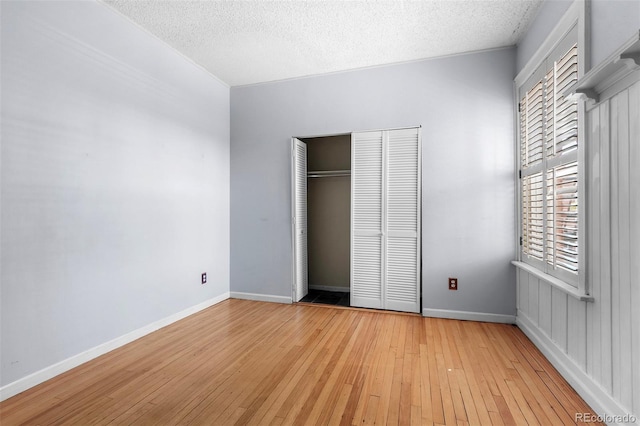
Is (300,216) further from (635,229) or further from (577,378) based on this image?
(635,229)

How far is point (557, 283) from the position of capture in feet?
6.81

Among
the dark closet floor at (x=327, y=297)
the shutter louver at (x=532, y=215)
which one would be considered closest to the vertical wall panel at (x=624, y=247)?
the shutter louver at (x=532, y=215)

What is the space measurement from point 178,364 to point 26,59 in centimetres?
231

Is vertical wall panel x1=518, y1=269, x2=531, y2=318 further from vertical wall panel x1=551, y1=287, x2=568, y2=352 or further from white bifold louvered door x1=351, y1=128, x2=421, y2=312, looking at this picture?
white bifold louvered door x1=351, y1=128, x2=421, y2=312

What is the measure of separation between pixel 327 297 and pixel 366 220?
126 cm

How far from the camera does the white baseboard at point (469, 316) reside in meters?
3.07

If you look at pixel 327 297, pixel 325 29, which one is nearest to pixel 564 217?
pixel 325 29

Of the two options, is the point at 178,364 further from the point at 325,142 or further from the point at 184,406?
the point at 325,142

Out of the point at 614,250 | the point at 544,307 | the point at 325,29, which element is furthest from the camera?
the point at 325,29

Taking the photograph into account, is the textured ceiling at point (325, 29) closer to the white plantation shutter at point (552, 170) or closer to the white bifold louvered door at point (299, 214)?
the white plantation shutter at point (552, 170)

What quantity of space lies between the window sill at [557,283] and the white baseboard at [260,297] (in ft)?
8.32

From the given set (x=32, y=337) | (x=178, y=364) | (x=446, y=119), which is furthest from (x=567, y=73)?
(x=32, y=337)

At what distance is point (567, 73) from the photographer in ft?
6.81

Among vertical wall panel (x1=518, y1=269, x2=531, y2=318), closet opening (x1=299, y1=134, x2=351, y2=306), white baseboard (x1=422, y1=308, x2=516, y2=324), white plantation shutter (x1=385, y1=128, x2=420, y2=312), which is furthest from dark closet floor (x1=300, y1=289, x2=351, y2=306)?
vertical wall panel (x1=518, y1=269, x2=531, y2=318)
